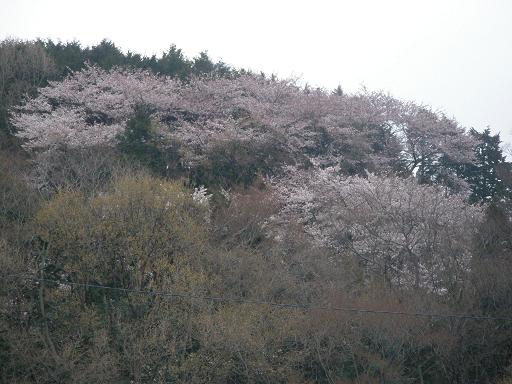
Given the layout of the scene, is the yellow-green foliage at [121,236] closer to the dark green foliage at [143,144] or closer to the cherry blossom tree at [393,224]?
the cherry blossom tree at [393,224]

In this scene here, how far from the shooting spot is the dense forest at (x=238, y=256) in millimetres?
21672

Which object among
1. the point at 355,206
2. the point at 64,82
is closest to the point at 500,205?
the point at 355,206

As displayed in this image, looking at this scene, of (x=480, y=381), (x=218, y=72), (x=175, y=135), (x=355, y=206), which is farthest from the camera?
(x=218, y=72)

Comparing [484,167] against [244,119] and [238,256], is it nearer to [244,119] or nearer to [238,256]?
[244,119]

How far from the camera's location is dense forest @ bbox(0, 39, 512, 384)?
2167 centimetres

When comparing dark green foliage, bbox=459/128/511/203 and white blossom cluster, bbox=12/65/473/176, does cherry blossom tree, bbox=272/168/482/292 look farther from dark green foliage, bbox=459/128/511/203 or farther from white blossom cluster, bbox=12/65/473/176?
dark green foliage, bbox=459/128/511/203

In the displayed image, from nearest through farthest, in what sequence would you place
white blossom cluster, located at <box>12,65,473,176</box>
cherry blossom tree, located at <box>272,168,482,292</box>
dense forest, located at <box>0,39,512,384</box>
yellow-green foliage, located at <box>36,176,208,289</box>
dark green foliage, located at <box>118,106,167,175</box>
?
dense forest, located at <box>0,39,512,384</box>
yellow-green foliage, located at <box>36,176,208,289</box>
cherry blossom tree, located at <box>272,168,482,292</box>
dark green foliage, located at <box>118,106,167,175</box>
white blossom cluster, located at <box>12,65,473,176</box>

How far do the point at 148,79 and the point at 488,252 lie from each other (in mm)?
23951

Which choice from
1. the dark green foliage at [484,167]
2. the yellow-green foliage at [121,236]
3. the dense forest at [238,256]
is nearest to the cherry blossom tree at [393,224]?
the dense forest at [238,256]

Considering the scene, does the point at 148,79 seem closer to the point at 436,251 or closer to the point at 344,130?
the point at 344,130

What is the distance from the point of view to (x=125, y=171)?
29484 millimetres

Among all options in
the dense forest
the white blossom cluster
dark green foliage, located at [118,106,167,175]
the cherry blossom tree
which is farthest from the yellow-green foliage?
the white blossom cluster

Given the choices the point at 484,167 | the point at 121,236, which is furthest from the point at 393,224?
the point at 484,167

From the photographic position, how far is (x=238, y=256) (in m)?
26.6
